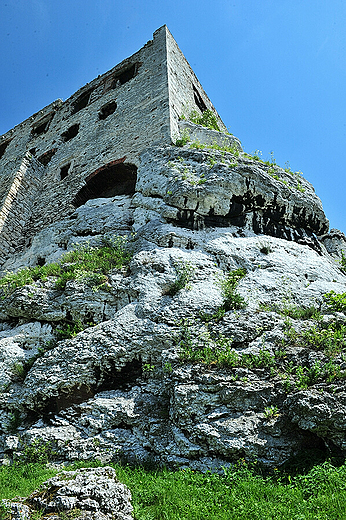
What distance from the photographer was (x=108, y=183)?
10.3m

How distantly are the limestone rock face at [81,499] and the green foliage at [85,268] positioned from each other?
2.87 m

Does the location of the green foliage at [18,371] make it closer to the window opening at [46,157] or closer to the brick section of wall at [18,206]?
the brick section of wall at [18,206]

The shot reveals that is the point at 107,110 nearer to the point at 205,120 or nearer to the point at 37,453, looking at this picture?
the point at 205,120

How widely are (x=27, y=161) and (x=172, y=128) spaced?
6299 millimetres

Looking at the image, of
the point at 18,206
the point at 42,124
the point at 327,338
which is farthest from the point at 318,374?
the point at 42,124

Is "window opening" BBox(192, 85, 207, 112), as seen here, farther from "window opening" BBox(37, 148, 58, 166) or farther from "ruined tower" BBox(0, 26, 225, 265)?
"window opening" BBox(37, 148, 58, 166)

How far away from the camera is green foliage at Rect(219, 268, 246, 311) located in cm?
508

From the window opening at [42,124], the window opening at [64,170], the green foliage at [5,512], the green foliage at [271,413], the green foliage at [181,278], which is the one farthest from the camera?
the window opening at [42,124]

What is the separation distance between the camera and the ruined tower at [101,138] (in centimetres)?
977

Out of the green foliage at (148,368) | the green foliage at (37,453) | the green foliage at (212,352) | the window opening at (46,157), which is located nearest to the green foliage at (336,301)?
the green foliage at (212,352)

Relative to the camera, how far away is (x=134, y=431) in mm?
4082

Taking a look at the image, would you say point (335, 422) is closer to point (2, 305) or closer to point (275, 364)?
point (275, 364)

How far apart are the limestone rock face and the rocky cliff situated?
2.46ft

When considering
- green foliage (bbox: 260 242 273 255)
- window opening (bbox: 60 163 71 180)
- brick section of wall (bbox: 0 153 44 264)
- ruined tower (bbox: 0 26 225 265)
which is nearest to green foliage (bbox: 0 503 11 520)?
green foliage (bbox: 260 242 273 255)
